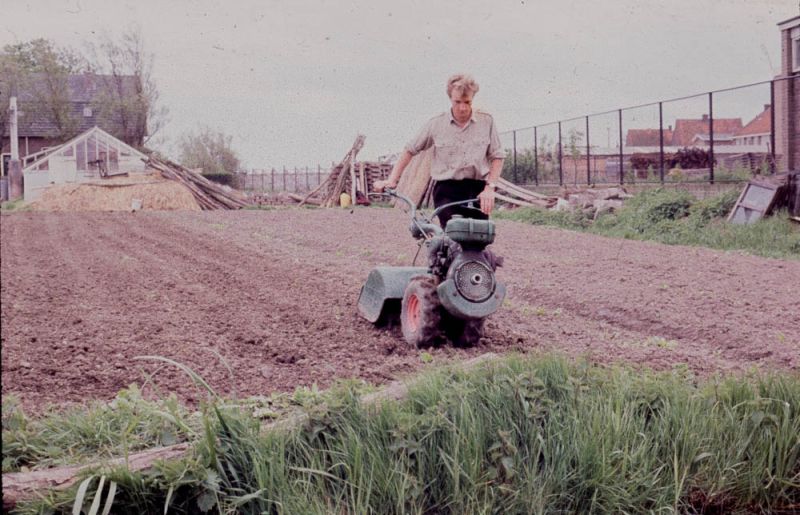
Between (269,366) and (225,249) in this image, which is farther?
(225,249)

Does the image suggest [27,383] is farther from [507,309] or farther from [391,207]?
[507,309]

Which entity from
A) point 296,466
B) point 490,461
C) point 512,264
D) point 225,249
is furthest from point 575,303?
point 296,466

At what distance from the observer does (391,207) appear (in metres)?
5.33

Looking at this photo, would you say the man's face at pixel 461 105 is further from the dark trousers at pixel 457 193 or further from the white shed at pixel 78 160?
the white shed at pixel 78 160

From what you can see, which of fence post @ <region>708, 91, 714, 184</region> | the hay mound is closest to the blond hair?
the hay mound

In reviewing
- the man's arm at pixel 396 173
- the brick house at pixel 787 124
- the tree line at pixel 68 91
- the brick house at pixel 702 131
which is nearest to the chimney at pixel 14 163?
the tree line at pixel 68 91

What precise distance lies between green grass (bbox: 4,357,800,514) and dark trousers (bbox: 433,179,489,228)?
3.80 feet

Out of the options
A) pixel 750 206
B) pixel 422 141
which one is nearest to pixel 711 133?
pixel 750 206

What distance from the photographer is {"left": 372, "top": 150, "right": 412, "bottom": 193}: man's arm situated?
4352 millimetres

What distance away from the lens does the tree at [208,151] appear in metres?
2.86

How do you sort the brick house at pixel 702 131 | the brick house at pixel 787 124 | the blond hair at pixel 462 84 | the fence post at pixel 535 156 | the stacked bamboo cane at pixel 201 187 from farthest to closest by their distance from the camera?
the brick house at pixel 702 131 → the brick house at pixel 787 124 → the fence post at pixel 535 156 → the blond hair at pixel 462 84 → the stacked bamboo cane at pixel 201 187

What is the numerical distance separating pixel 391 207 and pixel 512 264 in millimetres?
2197

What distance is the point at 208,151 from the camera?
2914 millimetres

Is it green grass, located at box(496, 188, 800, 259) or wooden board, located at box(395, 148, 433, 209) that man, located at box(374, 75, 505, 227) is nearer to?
wooden board, located at box(395, 148, 433, 209)
